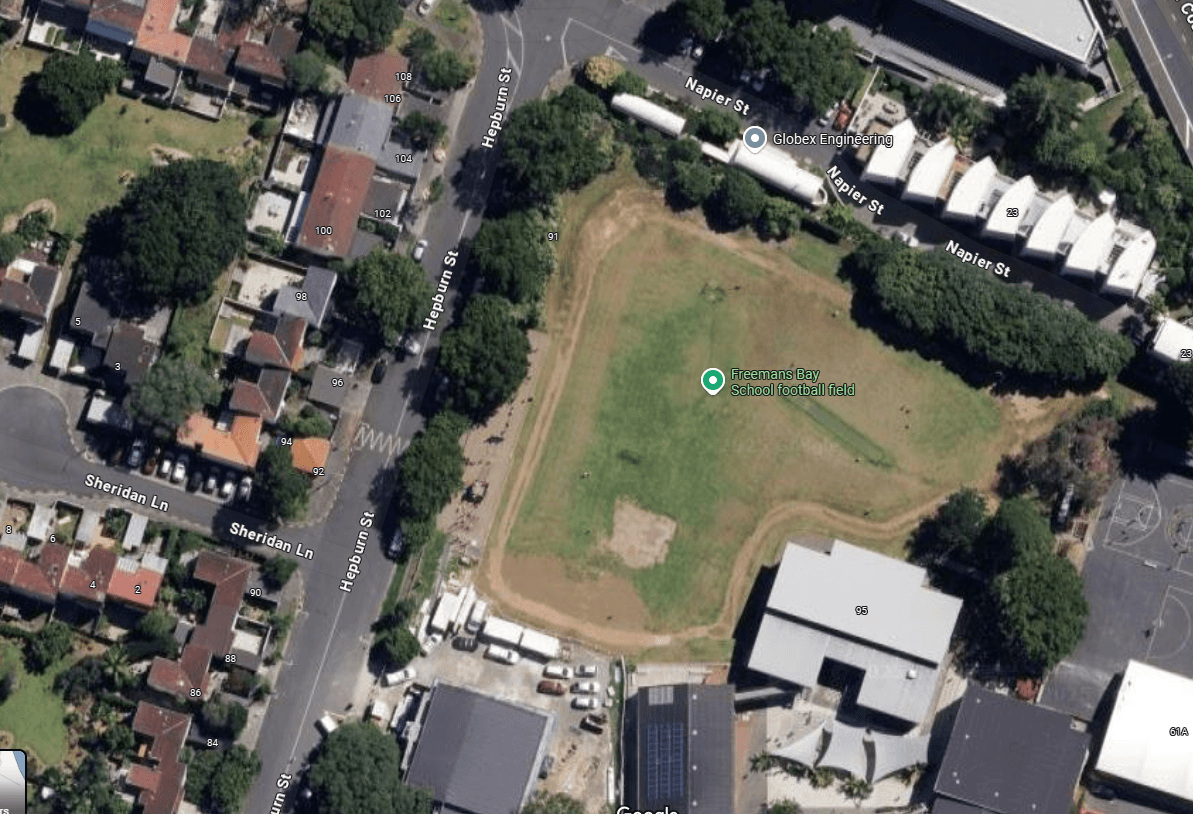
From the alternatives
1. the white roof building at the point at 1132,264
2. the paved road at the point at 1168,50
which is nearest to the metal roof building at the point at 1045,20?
the paved road at the point at 1168,50

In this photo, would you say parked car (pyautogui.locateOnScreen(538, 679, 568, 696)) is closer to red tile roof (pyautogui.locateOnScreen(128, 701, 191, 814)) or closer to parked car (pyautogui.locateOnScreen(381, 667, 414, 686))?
parked car (pyautogui.locateOnScreen(381, 667, 414, 686))

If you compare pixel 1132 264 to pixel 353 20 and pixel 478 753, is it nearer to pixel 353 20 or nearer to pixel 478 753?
pixel 478 753

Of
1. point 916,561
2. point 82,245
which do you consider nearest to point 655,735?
point 916,561

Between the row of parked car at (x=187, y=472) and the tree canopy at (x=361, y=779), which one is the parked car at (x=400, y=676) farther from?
the row of parked car at (x=187, y=472)

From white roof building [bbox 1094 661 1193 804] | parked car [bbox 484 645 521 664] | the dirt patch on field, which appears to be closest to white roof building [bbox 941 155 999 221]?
the dirt patch on field

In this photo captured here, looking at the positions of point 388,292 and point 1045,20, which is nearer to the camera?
point 388,292

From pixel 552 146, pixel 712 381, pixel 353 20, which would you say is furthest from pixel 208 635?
pixel 353 20
